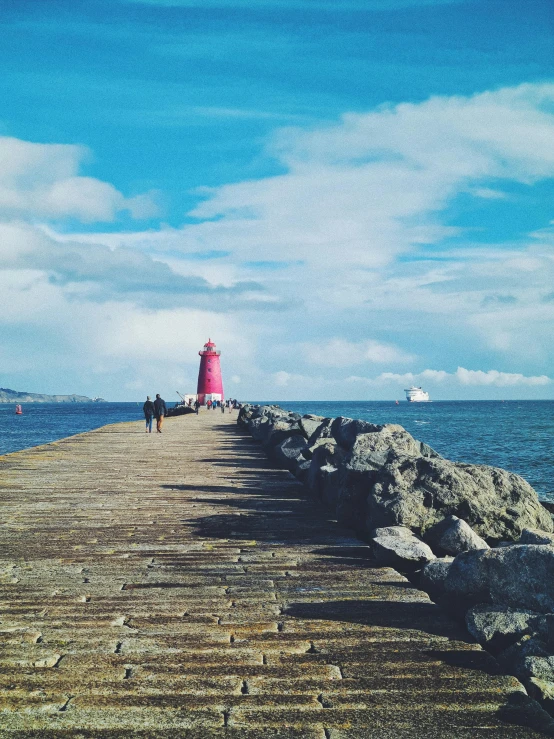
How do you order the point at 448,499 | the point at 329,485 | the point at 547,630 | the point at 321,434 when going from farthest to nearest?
the point at 321,434 → the point at 329,485 → the point at 448,499 → the point at 547,630

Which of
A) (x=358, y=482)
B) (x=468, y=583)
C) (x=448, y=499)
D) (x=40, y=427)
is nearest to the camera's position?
(x=468, y=583)

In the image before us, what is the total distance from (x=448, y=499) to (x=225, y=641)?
3.31 metres

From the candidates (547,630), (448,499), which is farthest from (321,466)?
(547,630)

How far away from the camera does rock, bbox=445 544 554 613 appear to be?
12.7 ft

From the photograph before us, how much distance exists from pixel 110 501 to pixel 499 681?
19.3ft

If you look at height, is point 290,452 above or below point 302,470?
above

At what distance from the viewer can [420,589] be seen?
4.68 m

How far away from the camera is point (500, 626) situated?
3654 mm

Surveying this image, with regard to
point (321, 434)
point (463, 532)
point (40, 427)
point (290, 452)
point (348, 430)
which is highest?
point (348, 430)

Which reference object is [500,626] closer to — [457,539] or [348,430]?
[457,539]

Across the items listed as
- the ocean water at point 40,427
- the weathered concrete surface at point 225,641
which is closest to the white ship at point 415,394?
the ocean water at point 40,427

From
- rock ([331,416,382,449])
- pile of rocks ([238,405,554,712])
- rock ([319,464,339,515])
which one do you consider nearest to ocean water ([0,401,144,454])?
rock ([331,416,382,449])

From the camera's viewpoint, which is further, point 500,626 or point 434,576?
point 434,576

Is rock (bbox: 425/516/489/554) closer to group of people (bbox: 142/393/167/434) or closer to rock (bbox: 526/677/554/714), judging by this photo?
rock (bbox: 526/677/554/714)
